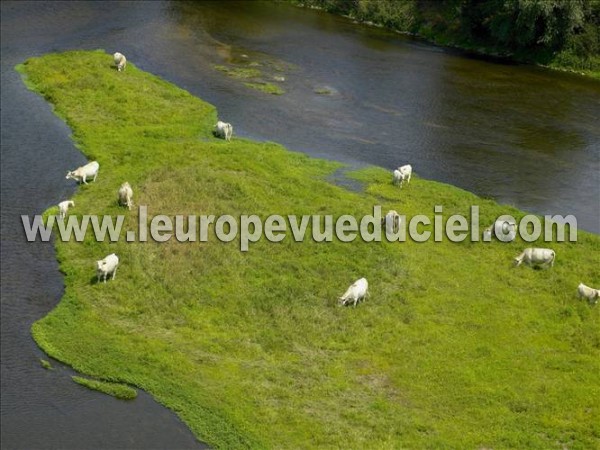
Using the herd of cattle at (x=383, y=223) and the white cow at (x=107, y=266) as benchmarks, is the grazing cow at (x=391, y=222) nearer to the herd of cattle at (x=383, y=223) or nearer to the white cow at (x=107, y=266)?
the herd of cattle at (x=383, y=223)

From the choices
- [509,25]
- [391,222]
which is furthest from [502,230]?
[509,25]

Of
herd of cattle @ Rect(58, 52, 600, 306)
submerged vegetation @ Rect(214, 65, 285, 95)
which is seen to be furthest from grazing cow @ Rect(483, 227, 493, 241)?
submerged vegetation @ Rect(214, 65, 285, 95)

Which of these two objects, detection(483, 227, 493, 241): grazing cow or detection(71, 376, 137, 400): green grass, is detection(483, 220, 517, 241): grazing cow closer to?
detection(483, 227, 493, 241): grazing cow

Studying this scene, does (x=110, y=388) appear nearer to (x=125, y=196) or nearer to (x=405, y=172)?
(x=125, y=196)

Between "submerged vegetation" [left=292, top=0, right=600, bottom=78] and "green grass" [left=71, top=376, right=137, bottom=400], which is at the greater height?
"submerged vegetation" [left=292, top=0, right=600, bottom=78]

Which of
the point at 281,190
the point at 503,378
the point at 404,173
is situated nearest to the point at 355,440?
the point at 503,378

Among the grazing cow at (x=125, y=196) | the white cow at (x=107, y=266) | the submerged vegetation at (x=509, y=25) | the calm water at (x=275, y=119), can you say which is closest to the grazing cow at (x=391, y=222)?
the calm water at (x=275, y=119)

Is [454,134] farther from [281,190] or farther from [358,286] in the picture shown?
[358,286]
